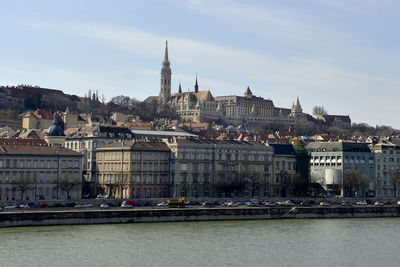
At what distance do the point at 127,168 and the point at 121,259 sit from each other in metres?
41.9

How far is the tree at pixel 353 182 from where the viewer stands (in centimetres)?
9622

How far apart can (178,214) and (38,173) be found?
20.5m

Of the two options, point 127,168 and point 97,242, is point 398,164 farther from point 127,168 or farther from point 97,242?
point 97,242

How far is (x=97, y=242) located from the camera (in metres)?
49.3

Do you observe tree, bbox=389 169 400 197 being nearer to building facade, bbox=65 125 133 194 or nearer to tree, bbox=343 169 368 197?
tree, bbox=343 169 368 197

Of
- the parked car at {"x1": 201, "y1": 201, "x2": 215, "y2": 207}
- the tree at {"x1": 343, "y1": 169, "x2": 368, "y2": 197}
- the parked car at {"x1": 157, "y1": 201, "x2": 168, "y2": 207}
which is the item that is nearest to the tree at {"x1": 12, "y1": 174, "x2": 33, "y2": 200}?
the parked car at {"x1": 157, "y1": 201, "x2": 168, "y2": 207}

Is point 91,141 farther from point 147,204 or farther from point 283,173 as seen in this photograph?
point 147,204

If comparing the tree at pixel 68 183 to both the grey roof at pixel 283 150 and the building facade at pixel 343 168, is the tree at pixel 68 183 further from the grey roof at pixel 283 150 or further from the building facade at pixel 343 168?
the building facade at pixel 343 168

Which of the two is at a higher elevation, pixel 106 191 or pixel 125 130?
pixel 125 130

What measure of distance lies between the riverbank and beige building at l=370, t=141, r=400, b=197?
2719cm

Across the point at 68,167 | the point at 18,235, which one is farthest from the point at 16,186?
the point at 18,235

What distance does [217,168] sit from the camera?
89688mm

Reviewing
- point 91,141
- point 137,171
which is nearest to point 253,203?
point 137,171

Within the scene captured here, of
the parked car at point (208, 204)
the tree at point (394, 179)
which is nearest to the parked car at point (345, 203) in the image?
the parked car at point (208, 204)
